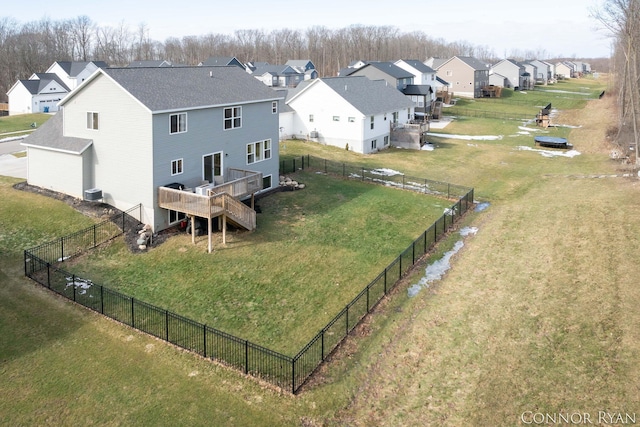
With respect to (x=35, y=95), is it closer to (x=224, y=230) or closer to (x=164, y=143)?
(x=164, y=143)

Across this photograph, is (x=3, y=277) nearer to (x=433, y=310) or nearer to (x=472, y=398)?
(x=433, y=310)

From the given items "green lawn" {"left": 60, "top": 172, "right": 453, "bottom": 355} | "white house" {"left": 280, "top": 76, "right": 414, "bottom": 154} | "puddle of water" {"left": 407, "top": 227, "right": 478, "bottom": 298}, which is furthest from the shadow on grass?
"white house" {"left": 280, "top": 76, "right": 414, "bottom": 154}

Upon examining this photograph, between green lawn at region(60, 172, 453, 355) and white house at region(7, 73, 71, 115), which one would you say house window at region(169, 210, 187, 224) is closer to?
green lawn at region(60, 172, 453, 355)

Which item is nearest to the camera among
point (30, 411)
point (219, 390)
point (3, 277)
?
point (30, 411)

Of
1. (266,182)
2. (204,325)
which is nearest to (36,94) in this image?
(266,182)

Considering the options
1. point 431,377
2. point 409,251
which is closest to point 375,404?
point 431,377

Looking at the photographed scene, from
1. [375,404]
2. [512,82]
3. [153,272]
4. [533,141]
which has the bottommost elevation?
[375,404]

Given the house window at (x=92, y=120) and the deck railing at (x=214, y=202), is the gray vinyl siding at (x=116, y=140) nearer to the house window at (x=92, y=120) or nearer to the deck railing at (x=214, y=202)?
the house window at (x=92, y=120)
